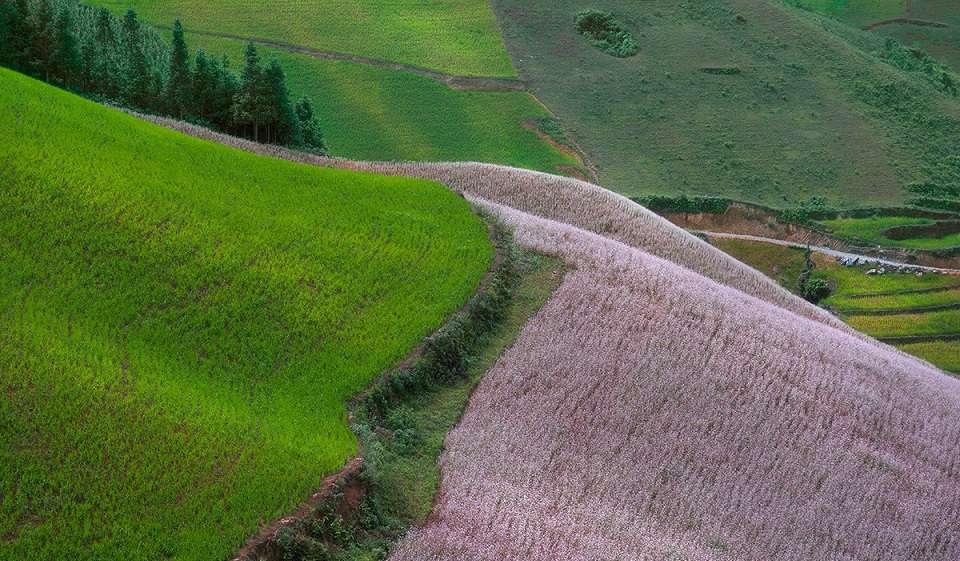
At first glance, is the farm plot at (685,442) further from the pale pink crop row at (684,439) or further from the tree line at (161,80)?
the tree line at (161,80)

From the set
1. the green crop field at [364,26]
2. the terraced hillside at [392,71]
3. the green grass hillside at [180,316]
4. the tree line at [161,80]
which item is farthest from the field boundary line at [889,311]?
the green crop field at [364,26]

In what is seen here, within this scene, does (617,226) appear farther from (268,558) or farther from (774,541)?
(268,558)

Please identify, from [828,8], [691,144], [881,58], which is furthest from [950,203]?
[828,8]

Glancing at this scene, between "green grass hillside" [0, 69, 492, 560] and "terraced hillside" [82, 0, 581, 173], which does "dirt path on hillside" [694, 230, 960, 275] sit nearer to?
Answer: "terraced hillside" [82, 0, 581, 173]

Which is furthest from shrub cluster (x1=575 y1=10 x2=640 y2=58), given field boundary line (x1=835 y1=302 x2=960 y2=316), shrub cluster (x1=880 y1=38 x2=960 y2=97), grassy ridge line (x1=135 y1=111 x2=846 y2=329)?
grassy ridge line (x1=135 y1=111 x2=846 y2=329)

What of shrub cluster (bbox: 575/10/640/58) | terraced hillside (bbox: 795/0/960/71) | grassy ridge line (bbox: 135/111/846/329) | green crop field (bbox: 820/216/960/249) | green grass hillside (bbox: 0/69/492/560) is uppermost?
green grass hillside (bbox: 0/69/492/560)

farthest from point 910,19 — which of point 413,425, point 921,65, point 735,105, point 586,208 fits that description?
point 413,425
